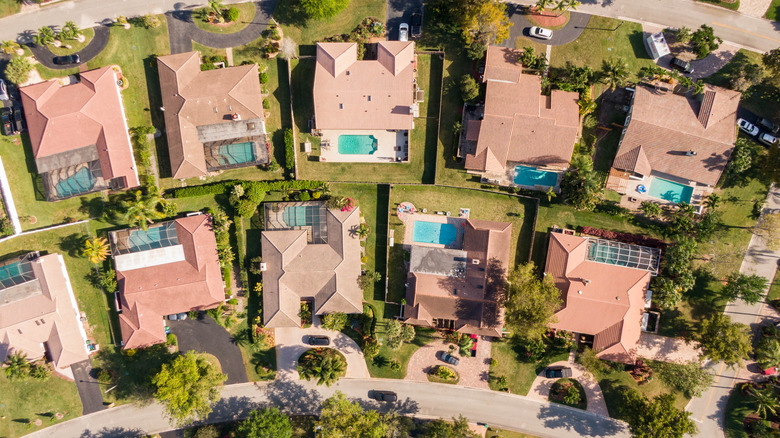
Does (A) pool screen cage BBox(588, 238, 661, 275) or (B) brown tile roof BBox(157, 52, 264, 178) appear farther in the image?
(A) pool screen cage BBox(588, 238, 661, 275)

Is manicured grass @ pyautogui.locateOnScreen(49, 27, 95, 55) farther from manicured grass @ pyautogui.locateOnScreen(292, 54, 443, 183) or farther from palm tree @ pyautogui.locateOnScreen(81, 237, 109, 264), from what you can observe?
manicured grass @ pyautogui.locateOnScreen(292, 54, 443, 183)

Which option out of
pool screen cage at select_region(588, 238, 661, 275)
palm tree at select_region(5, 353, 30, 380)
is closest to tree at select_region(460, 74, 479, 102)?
pool screen cage at select_region(588, 238, 661, 275)

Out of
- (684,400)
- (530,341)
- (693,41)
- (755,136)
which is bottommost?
(684,400)

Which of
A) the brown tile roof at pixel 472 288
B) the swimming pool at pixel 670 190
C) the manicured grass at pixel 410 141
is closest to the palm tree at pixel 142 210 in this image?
the manicured grass at pixel 410 141

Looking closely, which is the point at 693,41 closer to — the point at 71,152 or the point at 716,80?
the point at 716,80

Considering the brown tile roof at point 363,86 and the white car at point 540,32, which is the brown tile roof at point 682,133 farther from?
the brown tile roof at point 363,86

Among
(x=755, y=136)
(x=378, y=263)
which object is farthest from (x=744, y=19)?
(x=378, y=263)

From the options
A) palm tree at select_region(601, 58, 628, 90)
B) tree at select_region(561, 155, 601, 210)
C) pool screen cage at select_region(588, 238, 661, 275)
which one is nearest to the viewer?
tree at select_region(561, 155, 601, 210)
